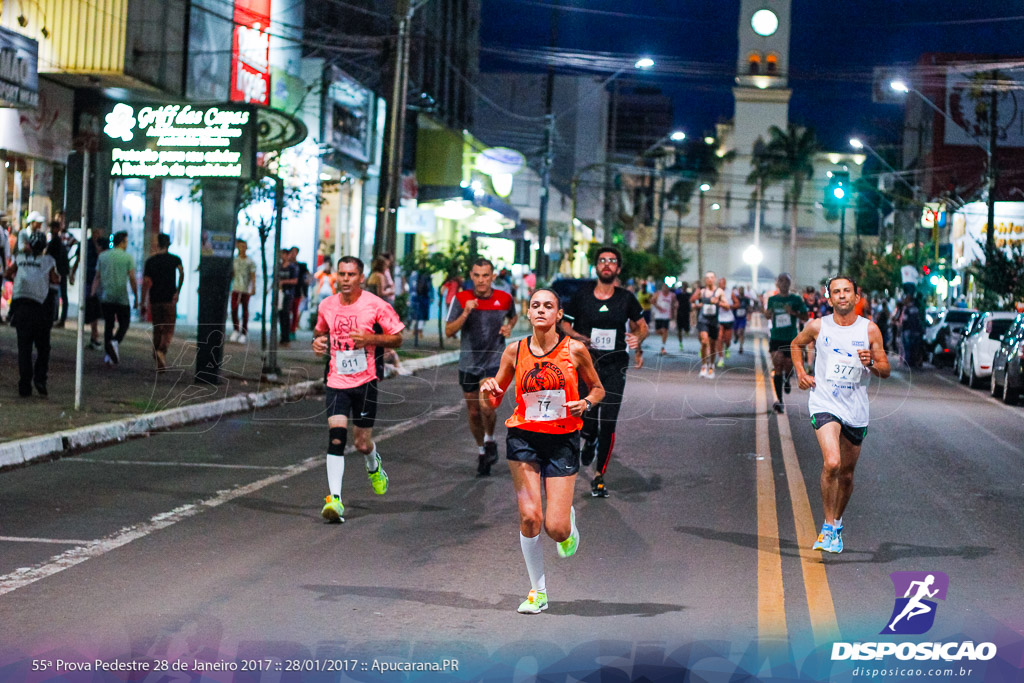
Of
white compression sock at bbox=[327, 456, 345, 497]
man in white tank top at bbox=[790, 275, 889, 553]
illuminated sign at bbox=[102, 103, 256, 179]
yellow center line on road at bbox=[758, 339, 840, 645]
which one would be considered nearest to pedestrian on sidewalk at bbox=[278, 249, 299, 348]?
illuminated sign at bbox=[102, 103, 256, 179]

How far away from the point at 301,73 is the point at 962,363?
1806cm

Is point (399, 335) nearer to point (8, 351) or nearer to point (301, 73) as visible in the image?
point (8, 351)

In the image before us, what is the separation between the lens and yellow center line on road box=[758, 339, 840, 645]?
21.7 feet

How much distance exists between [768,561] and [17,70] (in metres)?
14.9

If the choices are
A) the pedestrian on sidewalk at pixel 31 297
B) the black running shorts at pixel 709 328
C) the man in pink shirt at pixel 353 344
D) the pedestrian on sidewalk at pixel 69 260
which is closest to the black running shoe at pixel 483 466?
the man in pink shirt at pixel 353 344

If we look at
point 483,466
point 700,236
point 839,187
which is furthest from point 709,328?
point 700,236

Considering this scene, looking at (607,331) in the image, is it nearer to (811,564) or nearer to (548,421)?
(811,564)

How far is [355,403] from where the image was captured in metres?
9.78

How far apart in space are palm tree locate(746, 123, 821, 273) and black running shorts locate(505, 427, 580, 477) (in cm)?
10018

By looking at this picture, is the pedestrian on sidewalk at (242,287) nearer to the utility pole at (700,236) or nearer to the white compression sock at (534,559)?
the white compression sock at (534,559)

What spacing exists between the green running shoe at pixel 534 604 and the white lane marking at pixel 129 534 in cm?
265

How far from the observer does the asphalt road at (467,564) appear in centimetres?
595

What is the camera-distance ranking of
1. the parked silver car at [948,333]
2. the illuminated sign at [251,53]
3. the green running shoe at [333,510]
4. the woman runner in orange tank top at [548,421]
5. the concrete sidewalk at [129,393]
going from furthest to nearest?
the parked silver car at [948,333]
the illuminated sign at [251,53]
the concrete sidewalk at [129,393]
the green running shoe at [333,510]
the woman runner in orange tank top at [548,421]

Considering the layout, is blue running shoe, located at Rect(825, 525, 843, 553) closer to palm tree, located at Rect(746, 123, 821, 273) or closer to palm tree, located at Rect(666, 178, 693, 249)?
palm tree, located at Rect(746, 123, 821, 273)
